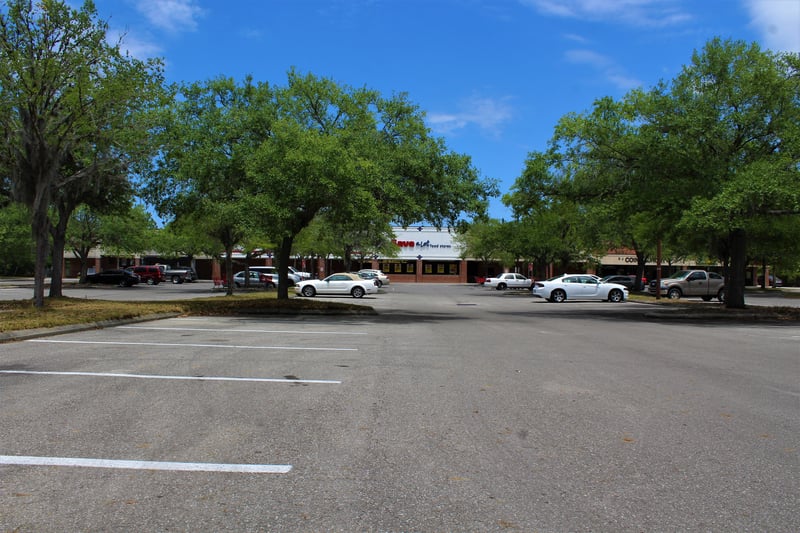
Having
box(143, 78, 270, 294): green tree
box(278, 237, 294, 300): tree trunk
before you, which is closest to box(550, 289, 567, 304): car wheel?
box(278, 237, 294, 300): tree trunk

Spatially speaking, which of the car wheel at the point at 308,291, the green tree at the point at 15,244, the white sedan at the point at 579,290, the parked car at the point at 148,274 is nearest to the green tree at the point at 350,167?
the car wheel at the point at 308,291

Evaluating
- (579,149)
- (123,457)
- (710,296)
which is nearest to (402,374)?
(123,457)

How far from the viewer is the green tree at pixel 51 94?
48.5 ft

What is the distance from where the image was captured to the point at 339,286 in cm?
3547

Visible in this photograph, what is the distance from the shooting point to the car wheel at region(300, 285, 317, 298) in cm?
3447

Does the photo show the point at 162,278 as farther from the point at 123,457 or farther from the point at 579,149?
the point at 123,457

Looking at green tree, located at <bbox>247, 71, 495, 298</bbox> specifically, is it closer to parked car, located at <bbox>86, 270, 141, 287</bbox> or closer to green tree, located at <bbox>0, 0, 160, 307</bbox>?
green tree, located at <bbox>0, 0, 160, 307</bbox>

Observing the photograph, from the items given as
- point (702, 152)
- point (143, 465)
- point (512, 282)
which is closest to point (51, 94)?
point (143, 465)

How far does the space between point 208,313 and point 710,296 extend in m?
30.5

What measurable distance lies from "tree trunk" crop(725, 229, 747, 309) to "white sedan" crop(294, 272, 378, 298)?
733 inches

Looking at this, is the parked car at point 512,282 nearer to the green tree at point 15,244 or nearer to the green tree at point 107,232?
the green tree at point 107,232

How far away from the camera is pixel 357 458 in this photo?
476 cm

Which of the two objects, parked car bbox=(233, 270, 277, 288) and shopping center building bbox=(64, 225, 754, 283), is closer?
parked car bbox=(233, 270, 277, 288)

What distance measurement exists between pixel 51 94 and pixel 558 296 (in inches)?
1035
